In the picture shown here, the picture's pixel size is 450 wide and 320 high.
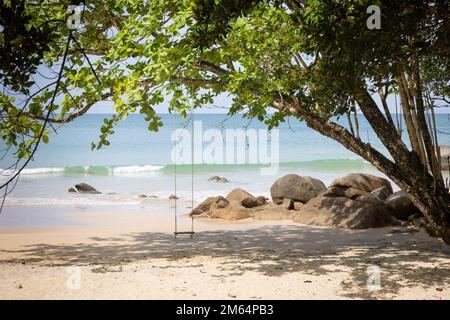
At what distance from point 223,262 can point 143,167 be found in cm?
2861

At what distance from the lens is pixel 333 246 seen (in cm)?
974

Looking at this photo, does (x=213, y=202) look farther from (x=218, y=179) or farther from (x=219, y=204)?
(x=218, y=179)

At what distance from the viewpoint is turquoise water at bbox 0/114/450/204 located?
2238 centimetres

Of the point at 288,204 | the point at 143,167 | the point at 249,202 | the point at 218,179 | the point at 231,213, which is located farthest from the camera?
the point at 143,167

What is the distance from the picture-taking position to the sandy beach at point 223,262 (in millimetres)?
6719

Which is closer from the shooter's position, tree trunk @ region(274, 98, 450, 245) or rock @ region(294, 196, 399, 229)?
tree trunk @ region(274, 98, 450, 245)

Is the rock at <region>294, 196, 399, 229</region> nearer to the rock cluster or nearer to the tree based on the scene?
the rock cluster

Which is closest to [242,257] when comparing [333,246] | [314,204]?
[333,246]

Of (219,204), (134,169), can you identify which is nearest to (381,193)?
(219,204)

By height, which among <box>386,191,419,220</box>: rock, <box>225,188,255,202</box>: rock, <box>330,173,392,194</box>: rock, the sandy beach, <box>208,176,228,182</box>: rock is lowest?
the sandy beach

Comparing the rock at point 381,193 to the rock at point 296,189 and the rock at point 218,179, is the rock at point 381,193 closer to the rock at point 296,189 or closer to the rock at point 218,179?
the rock at point 296,189

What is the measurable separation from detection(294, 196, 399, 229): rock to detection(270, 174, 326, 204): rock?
5.79ft

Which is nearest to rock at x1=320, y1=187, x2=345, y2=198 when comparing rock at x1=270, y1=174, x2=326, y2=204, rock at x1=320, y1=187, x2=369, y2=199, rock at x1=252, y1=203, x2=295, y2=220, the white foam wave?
rock at x1=320, y1=187, x2=369, y2=199

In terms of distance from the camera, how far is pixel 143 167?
1438 inches
